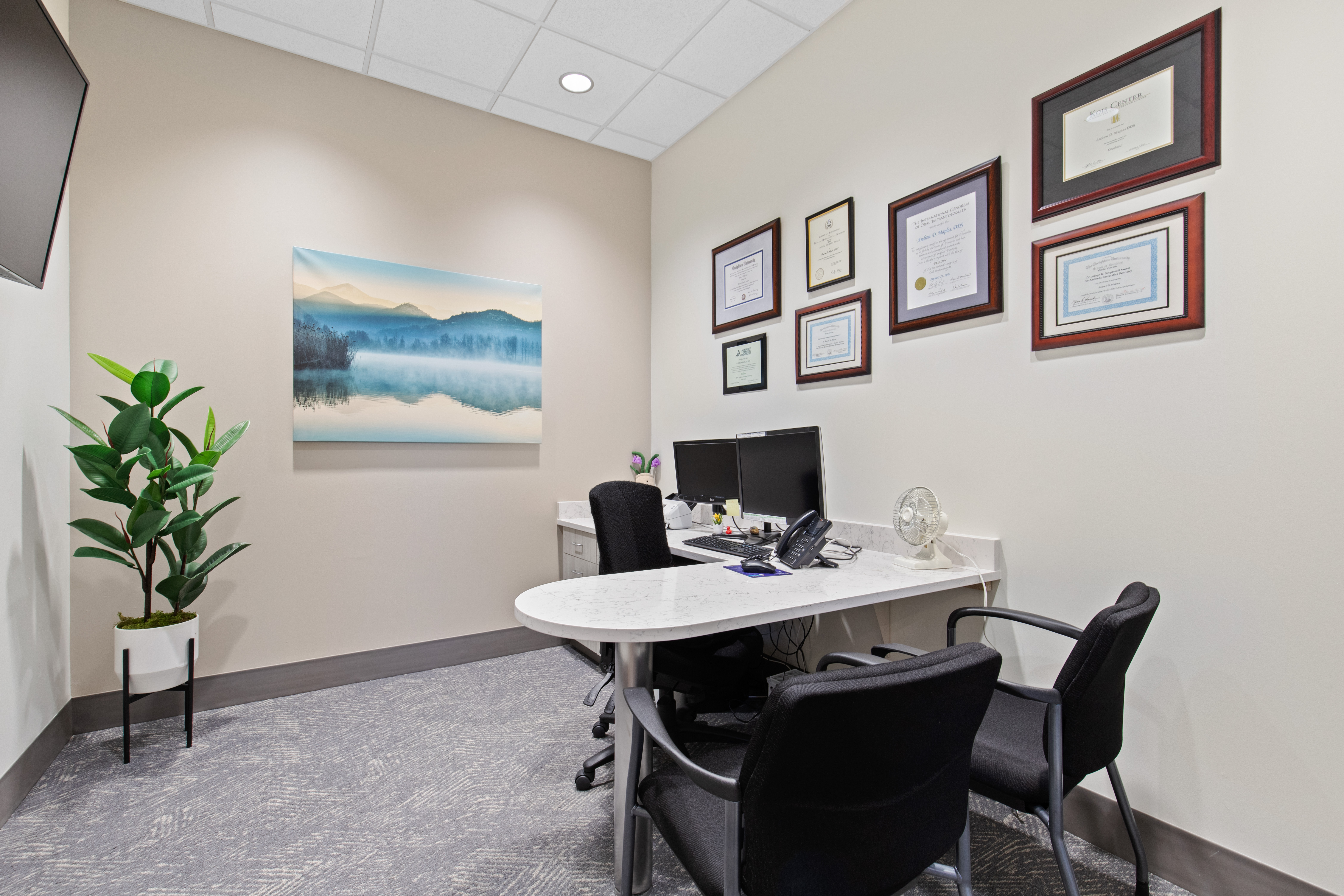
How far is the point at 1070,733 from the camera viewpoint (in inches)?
50.8

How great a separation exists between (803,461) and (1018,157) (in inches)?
51.4

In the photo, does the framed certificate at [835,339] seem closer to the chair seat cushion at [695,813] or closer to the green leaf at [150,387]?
the chair seat cushion at [695,813]

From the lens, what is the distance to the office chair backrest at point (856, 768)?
0.83 metres

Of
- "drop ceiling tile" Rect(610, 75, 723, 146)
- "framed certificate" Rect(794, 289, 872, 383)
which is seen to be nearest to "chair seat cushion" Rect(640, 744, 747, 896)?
"framed certificate" Rect(794, 289, 872, 383)

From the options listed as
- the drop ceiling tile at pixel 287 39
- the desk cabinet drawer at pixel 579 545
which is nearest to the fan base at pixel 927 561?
the desk cabinet drawer at pixel 579 545

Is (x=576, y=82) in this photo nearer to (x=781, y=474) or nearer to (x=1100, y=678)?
(x=781, y=474)

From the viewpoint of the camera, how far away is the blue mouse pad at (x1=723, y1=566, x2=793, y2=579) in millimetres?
1956

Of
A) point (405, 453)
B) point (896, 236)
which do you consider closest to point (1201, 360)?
point (896, 236)

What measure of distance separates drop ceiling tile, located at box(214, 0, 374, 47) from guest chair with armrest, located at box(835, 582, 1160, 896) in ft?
10.8

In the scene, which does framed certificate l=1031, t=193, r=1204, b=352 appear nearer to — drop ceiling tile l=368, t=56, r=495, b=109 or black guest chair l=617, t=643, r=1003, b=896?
black guest chair l=617, t=643, r=1003, b=896

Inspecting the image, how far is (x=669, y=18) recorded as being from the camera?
269cm

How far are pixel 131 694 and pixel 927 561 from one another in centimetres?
306

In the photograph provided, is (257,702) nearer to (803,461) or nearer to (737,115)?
(803,461)

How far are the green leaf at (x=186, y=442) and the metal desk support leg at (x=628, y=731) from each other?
2.05 m
